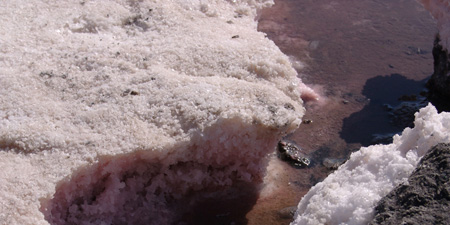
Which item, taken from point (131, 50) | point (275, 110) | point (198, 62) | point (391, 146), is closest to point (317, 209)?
point (391, 146)

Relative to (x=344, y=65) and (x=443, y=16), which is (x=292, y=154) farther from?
(x=443, y=16)

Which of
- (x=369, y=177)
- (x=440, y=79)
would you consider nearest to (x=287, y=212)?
(x=369, y=177)

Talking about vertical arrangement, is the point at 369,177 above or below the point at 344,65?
above

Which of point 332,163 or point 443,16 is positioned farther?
point 443,16

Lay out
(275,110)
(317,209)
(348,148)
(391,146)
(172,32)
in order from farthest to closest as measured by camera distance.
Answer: (348,148), (172,32), (275,110), (391,146), (317,209)

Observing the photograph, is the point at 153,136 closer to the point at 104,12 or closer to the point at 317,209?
the point at 317,209

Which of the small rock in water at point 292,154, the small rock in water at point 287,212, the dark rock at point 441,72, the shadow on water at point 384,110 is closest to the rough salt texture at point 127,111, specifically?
the small rock in water at point 287,212

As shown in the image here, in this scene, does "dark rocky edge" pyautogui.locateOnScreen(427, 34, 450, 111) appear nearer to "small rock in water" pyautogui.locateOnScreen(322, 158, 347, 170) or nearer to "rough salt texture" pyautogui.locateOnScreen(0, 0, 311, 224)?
"small rock in water" pyautogui.locateOnScreen(322, 158, 347, 170)

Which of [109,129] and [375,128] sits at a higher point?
[109,129]
